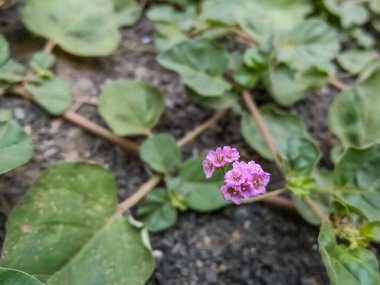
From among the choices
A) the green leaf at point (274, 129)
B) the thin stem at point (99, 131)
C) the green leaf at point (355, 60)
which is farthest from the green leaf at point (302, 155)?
the green leaf at point (355, 60)

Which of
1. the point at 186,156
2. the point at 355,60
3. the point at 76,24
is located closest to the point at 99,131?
the point at 186,156

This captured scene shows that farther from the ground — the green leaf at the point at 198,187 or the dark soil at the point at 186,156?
the green leaf at the point at 198,187

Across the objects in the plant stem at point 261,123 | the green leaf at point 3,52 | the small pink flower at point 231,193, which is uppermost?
the small pink flower at point 231,193

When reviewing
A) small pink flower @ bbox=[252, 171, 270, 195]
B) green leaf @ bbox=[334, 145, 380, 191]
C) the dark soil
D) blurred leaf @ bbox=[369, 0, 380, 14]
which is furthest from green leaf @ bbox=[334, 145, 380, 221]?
blurred leaf @ bbox=[369, 0, 380, 14]

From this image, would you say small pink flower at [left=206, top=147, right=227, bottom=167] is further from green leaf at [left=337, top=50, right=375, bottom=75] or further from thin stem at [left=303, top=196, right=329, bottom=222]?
green leaf at [left=337, top=50, right=375, bottom=75]

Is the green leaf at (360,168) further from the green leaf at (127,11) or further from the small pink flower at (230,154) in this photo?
the green leaf at (127,11)

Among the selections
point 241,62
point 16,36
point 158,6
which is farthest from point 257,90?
point 16,36

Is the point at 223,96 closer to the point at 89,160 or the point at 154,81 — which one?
the point at 154,81

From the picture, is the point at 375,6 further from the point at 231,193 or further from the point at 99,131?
the point at 231,193
